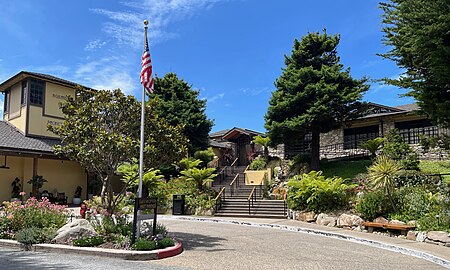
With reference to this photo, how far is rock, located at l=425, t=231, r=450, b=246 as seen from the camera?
1109cm

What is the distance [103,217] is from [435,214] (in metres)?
10.3

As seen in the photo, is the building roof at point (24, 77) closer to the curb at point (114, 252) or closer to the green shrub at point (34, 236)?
the green shrub at point (34, 236)

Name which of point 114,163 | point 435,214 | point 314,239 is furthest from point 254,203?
point 114,163

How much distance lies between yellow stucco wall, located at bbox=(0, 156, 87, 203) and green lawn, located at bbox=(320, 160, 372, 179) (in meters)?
16.6

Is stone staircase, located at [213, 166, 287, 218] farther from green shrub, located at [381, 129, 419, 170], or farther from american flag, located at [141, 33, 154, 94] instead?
american flag, located at [141, 33, 154, 94]

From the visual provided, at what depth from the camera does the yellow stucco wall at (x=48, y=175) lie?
75.0 feet

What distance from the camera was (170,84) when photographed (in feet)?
95.9

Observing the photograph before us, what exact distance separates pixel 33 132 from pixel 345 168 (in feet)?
63.0

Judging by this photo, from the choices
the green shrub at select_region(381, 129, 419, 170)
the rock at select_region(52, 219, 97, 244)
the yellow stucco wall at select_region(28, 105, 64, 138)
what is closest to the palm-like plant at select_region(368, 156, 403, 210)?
the green shrub at select_region(381, 129, 419, 170)

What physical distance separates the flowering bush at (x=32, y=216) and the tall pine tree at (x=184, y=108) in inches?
612

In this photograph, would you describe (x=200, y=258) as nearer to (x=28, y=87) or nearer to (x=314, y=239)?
(x=314, y=239)

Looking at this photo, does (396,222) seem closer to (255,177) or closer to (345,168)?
(345,168)

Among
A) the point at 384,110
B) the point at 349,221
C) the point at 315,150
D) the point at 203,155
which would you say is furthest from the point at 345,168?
the point at 203,155

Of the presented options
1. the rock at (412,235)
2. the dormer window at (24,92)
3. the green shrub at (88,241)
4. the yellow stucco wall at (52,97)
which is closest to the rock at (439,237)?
the rock at (412,235)
